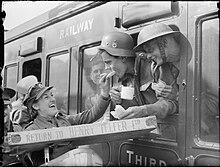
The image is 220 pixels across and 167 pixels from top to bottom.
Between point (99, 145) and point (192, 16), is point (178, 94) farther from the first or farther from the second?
point (99, 145)

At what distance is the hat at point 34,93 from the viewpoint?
7.70 ft

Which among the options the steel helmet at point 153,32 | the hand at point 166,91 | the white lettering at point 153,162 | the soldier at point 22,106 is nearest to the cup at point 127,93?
the hand at point 166,91

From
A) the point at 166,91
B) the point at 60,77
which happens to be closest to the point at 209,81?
the point at 166,91

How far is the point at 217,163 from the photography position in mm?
1775

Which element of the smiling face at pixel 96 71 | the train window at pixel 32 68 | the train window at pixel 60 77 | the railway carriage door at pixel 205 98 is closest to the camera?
the railway carriage door at pixel 205 98

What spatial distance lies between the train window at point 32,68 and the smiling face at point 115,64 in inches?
20.4

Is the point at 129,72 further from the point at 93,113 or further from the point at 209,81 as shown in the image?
the point at 209,81

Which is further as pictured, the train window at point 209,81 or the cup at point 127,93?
the cup at point 127,93

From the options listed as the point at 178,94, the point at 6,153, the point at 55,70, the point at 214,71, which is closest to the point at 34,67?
the point at 55,70

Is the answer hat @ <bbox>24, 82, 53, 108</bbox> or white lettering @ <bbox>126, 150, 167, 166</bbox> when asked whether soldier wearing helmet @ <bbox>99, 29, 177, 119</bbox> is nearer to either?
white lettering @ <bbox>126, 150, 167, 166</bbox>

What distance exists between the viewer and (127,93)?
2.15 metres

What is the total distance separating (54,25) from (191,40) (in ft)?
3.38

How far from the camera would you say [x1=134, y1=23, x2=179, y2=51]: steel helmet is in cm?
199

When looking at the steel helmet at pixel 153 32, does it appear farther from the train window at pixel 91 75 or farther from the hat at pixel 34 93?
the hat at pixel 34 93
